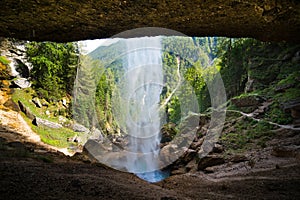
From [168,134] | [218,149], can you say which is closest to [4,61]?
[168,134]

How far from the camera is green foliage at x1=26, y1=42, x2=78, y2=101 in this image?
17.2m

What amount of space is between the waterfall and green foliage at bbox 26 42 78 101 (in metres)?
5.76

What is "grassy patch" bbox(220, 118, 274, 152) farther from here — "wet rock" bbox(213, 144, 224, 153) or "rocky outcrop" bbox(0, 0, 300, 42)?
"rocky outcrop" bbox(0, 0, 300, 42)

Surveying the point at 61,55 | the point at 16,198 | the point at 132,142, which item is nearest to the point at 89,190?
the point at 16,198

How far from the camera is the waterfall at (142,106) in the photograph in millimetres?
15142

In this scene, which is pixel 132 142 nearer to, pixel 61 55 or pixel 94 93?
pixel 94 93

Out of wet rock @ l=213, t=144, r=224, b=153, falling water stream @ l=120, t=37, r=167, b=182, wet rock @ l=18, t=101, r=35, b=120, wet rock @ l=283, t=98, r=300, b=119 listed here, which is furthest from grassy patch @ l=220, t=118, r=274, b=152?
wet rock @ l=18, t=101, r=35, b=120

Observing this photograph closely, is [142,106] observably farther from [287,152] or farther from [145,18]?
[145,18]

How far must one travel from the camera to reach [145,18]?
11.3 feet

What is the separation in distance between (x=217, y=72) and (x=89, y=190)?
2155 centimetres

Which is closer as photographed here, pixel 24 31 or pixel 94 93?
pixel 24 31

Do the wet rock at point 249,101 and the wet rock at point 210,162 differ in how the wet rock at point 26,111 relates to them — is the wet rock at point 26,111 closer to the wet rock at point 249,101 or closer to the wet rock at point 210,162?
the wet rock at point 210,162

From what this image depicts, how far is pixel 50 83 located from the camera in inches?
699

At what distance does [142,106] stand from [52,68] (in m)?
16.6
